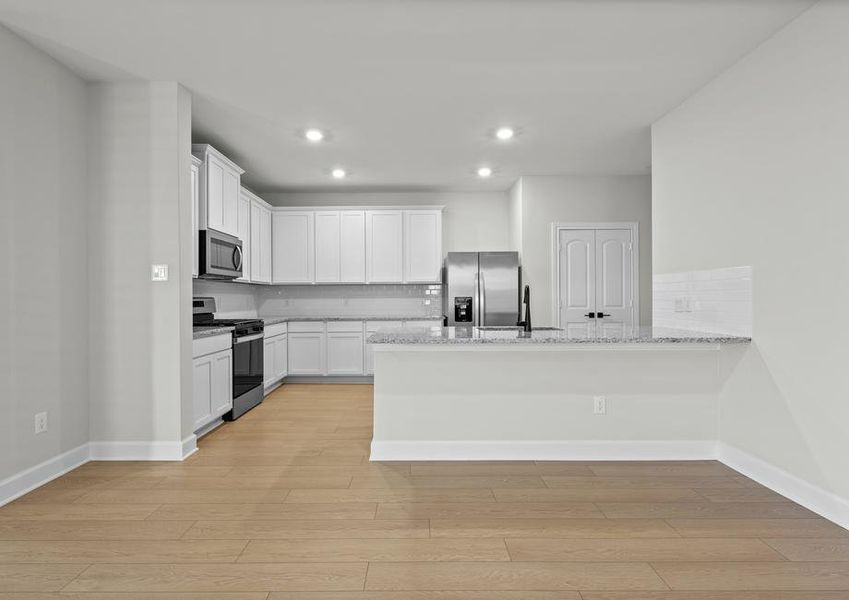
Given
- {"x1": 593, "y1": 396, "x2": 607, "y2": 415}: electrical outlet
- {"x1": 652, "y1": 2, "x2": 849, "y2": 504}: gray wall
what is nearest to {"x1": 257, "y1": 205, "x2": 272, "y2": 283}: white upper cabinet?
{"x1": 593, "y1": 396, "x2": 607, "y2": 415}: electrical outlet

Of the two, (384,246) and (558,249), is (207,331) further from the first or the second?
(558,249)

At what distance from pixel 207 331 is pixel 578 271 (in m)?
4.24

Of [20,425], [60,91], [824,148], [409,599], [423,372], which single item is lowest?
[409,599]

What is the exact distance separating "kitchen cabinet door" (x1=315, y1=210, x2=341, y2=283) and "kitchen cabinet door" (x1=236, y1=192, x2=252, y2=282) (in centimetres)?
111

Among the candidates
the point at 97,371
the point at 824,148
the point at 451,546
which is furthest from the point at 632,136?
the point at 97,371

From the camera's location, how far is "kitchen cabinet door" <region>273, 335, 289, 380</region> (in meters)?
6.08

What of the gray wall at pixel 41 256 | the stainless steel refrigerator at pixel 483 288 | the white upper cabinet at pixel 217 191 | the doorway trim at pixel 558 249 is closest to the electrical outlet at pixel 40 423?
the gray wall at pixel 41 256

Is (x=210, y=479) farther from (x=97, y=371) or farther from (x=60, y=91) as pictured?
(x=60, y=91)

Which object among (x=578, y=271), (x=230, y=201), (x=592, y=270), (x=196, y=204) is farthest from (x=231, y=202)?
(x=592, y=270)

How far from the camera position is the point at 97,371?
11.6 ft

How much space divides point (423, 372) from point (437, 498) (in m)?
0.91

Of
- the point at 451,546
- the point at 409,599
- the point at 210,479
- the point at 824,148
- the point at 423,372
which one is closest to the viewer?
the point at 409,599

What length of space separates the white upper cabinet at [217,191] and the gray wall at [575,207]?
10.8 ft

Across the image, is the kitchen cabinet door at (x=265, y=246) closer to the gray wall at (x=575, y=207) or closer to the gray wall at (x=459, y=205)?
the gray wall at (x=459, y=205)
